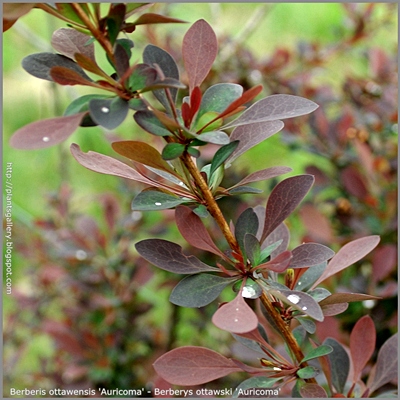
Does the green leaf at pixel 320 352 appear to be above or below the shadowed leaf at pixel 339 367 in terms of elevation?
above

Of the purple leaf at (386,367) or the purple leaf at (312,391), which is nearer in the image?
the purple leaf at (312,391)

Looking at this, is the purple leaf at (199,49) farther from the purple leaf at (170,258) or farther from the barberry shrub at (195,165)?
the purple leaf at (170,258)

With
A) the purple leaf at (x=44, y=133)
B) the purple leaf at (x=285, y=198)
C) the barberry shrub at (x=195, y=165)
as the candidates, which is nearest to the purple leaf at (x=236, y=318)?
the barberry shrub at (x=195, y=165)

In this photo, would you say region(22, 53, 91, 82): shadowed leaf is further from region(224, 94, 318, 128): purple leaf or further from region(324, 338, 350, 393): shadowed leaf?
region(324, 338, 350, 393): shadowed leaf

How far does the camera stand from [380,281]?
1.32 meters

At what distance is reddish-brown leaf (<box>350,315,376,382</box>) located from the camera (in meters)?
0.72

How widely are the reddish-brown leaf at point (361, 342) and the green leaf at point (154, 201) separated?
340 millimetres

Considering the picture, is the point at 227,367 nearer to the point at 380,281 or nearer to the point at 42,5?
the point at 42,5

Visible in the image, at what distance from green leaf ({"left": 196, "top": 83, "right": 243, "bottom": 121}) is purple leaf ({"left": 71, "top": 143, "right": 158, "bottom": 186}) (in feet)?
0.33

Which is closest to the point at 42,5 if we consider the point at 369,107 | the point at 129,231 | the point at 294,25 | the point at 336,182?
the point at 129,231

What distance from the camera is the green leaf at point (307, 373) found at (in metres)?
0.61

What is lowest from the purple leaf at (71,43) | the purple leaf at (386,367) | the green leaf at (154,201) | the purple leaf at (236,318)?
the purple leaf at (386,367)

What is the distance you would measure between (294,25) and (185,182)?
9.91 ft

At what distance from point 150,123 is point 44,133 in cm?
11
